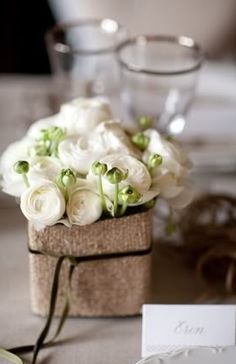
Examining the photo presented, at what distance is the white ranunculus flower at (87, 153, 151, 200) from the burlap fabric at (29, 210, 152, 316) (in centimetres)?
5

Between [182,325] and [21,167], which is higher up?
[21,167]

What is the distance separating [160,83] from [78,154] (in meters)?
0.40

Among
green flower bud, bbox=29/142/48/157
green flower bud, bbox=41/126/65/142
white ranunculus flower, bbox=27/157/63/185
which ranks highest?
green flower bud, bbox=41/126/65/142

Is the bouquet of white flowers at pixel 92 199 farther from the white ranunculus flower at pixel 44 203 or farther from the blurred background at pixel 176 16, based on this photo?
the blurred background at pixel 176 16

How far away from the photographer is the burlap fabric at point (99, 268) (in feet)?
2.73

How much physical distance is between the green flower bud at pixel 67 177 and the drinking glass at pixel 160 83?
368 mm

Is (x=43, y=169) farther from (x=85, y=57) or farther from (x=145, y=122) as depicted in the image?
(x=85, y=57)

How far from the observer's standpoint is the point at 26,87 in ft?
4.42

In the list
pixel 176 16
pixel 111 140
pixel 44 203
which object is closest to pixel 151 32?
pixel 176 16

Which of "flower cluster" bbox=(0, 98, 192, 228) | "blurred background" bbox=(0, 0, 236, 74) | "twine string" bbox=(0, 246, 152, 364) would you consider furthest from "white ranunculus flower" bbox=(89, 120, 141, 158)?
"blurred background" bbox=(0, 0, 236, 74)

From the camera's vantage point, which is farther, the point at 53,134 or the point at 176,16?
the point at 176,16

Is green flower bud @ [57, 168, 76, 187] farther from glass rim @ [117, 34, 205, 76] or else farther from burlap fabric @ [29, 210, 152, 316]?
glass rim @ [117, 34, 205, 76]

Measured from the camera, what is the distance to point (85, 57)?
1204mm

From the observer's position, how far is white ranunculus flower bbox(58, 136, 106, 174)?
82cm
